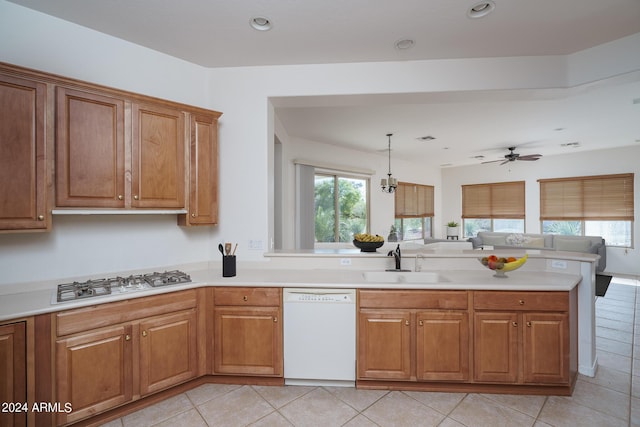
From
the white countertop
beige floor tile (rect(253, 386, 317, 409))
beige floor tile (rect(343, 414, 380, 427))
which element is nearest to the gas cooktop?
the white countertop

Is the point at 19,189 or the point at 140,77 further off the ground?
the point at 140,77

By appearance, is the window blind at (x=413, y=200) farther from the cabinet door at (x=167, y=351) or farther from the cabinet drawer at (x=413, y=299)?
the cabinet door at (x=167, y=351)

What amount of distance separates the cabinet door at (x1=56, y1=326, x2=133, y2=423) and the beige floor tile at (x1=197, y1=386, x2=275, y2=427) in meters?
0.54

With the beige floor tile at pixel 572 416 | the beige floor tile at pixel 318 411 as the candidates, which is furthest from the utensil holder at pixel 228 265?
the beige floor tile at pixel 572 416

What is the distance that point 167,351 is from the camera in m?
2.07

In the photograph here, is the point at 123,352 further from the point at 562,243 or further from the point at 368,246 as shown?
the point at 562,243

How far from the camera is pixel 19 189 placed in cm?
173

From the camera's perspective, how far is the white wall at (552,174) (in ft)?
19.6

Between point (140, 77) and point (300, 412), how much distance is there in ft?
9.53

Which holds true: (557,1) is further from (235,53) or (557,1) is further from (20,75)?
(20,75)

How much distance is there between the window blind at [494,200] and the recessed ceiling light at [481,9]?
685cm

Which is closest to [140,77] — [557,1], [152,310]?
[152,310]

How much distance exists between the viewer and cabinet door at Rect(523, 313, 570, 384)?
82.4 inches

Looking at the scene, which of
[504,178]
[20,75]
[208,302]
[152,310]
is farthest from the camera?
[504,178]
